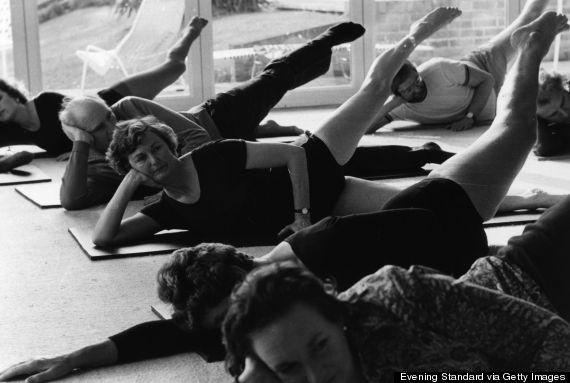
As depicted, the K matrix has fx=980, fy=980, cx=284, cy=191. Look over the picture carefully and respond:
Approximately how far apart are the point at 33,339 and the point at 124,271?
0.69 metres

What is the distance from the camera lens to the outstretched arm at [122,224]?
12.1ft

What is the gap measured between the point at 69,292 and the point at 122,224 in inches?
22.3

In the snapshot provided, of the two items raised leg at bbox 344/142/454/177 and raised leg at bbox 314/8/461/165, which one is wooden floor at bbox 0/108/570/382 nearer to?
raised leg at bbox 344/142/454/177

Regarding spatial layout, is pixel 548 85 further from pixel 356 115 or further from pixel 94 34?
pixel 94 34

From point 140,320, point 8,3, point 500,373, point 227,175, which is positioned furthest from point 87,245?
point 8,3

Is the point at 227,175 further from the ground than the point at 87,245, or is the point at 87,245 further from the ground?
the point at 227,175

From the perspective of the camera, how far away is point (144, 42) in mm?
7656

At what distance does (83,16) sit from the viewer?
7598 mm

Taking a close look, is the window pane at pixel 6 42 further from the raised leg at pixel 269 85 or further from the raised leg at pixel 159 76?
the raised leg at pixel 269 85

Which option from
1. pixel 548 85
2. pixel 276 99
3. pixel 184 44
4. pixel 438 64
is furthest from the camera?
pixel 438 64

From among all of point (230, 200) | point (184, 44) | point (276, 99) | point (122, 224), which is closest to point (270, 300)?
point (230, 200)

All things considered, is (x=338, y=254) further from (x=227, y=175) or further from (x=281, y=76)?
(x=281, y=76)

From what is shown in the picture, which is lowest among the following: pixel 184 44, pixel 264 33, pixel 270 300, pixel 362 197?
pixel 362 197

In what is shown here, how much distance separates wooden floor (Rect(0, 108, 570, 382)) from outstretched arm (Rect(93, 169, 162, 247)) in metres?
0.12
